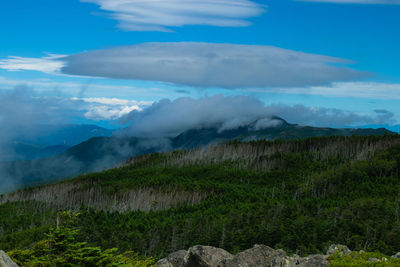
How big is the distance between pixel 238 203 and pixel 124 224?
7503 mm

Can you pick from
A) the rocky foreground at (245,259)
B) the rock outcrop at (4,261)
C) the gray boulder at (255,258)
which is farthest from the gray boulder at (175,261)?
the rock outcrop at (4,261)

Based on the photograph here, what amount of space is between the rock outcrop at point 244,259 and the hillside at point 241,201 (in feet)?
14.1

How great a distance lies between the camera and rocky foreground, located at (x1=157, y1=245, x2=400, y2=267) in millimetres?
9969

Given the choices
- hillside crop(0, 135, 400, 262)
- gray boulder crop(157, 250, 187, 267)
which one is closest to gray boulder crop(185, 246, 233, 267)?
gray boulder crop(157, 250, 187, 267)

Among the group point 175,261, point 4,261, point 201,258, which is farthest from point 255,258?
point 4,261

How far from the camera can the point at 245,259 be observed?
1052cm

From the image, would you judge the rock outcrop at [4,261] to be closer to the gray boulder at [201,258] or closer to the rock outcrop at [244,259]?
the rock outcrop at [244,259]

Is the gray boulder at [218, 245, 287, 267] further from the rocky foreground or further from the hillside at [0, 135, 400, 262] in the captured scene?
the hillside at [0, 135, 400, 262]

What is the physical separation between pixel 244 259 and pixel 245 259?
37 millimetres

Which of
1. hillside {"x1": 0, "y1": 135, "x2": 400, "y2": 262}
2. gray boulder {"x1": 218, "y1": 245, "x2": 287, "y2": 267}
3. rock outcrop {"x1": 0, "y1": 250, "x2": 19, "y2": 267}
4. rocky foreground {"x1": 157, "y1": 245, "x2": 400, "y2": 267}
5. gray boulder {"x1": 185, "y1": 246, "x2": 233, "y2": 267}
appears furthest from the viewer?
hillside {"x1": 0, "y1": 135, "x2": 400, "y2": 262}

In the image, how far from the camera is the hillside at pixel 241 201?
16.3 meters

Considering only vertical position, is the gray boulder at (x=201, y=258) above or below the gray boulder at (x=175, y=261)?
above

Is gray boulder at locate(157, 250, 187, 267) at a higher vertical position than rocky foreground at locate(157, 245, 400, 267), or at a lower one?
lower

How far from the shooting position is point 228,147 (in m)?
45.9
